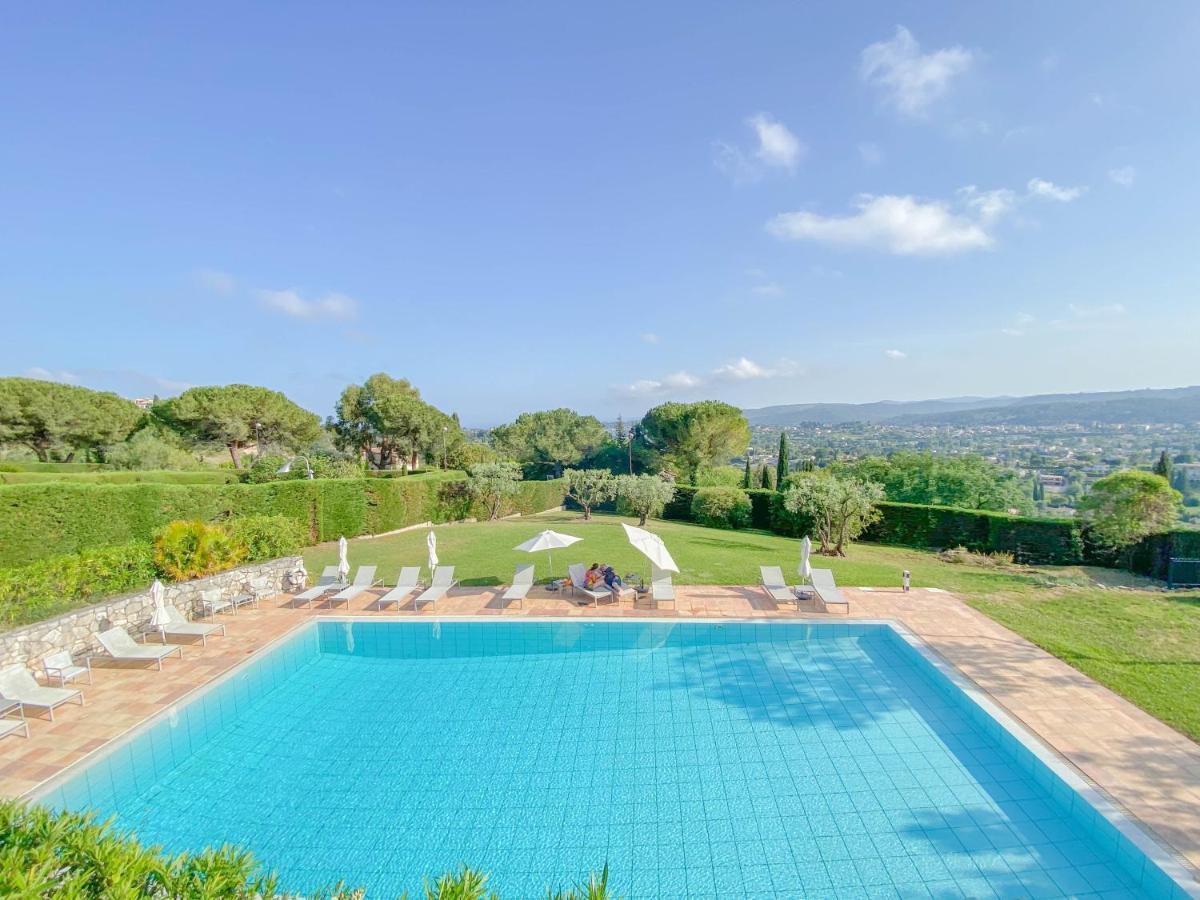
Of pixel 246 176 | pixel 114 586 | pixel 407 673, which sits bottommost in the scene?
pixel 407 673

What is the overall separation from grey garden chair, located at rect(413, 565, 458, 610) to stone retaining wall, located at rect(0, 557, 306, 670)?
3878 millimetres

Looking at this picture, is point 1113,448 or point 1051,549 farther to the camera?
point 1113,448

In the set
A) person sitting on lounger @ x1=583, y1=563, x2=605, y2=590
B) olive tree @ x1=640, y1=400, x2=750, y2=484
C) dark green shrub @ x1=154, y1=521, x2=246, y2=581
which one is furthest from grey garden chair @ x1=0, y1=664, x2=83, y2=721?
olive tree @ x1=640, y1=400, x2=750, y2=484

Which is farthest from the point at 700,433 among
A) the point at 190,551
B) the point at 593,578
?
the point at 190,551

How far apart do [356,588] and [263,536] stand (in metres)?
3.32

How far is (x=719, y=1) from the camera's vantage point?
12.9 m

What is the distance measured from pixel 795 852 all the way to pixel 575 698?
4.17 meters

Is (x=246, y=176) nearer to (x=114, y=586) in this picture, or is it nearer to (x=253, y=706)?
(x=114, y=586)

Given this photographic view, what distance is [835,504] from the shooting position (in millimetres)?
19969

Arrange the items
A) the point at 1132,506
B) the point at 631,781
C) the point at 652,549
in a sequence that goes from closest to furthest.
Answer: the point at 631,781 → the point at 652,549 → the point at 1132,506

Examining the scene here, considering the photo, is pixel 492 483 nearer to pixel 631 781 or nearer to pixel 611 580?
pixel 611 580

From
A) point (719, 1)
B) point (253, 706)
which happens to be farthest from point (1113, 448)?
point (253, 706)

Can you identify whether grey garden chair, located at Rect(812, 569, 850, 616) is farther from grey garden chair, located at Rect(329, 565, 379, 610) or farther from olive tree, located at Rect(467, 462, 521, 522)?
olive tree, located at Rect(467, 462, 521, 522)

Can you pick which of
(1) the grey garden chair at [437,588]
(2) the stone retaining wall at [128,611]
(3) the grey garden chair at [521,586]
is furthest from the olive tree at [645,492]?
(2) the stone retaining wall at [128,611]
